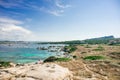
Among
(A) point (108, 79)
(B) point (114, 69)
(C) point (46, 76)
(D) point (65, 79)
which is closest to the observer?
(C) point (46, 76)

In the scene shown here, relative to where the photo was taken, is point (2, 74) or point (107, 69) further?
point (107, 69)

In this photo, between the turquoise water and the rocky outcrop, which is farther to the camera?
the turquoise water

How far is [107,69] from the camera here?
25.0 m

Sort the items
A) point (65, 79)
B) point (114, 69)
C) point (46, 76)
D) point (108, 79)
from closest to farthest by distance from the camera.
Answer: point (46, 76)
point (65, 79)
point (108, 79)
point (114, 69)

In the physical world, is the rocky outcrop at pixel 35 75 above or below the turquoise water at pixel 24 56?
above

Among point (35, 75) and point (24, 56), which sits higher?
point (35, 75)

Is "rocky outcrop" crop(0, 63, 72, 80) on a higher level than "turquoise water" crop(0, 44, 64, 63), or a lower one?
higher

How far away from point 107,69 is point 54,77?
12121 mm

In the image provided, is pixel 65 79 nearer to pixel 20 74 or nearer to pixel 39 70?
pixel 39 70

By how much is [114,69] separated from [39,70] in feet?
42.1

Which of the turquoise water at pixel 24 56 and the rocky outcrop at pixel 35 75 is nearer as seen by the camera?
the rocky outcrop at pixel 35 75

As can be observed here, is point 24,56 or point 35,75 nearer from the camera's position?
point 35,75

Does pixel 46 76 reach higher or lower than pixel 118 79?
higher

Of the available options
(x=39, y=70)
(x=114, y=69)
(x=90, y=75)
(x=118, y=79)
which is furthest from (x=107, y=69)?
(x=39, y=70)
